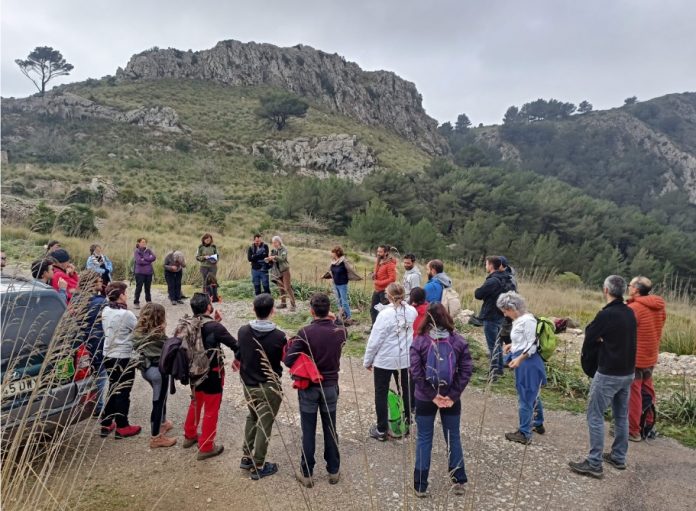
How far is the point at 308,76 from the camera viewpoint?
76.5 m

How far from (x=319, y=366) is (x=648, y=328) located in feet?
10.9

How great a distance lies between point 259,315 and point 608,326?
2.98 meters

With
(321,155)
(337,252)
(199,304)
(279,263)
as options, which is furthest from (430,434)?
(321,155)

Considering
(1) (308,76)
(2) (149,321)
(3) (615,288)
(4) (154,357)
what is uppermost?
(1) (308,76)

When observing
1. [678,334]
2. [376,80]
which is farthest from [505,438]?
[376,80]

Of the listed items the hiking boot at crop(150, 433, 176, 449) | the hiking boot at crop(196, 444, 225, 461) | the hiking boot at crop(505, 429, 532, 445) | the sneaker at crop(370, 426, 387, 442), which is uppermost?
the hiking boot at crop(150, 433, 176, 449)

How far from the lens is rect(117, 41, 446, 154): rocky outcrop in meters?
69.3

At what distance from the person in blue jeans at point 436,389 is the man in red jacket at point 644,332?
2140 millimetres

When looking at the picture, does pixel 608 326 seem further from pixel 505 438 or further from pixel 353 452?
pixel 353 452

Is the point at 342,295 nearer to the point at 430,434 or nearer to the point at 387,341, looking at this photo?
the point at 387,341

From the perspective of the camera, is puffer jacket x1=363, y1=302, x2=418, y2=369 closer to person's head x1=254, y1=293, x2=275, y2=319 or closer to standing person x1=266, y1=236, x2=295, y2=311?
person's head x1=254, y1=293, x2=275, y2=319

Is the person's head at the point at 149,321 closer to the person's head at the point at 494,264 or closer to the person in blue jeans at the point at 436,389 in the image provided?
the person in blue jeans at the point at 436,389

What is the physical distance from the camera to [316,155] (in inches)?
1967

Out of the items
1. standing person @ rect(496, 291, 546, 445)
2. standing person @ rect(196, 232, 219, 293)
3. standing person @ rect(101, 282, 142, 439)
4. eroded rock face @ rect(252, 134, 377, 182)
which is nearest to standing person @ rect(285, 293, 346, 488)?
standing person @ rect(101, 282, 142, 439)
